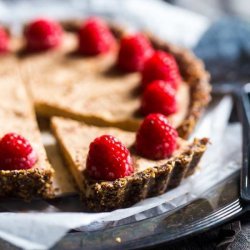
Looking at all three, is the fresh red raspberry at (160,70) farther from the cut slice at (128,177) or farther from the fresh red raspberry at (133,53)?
the cut slice at (128,177)

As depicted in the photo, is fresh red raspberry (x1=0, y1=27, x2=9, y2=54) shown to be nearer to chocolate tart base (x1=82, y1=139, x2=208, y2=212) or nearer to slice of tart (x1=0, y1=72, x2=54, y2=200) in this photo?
slice of tart (x1=0, y1=72, x2=54, y2=200)

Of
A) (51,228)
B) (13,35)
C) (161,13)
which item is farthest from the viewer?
(161,13)

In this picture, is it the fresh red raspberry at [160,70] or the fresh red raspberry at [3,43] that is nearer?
the fresh red raspberry at [160,70]

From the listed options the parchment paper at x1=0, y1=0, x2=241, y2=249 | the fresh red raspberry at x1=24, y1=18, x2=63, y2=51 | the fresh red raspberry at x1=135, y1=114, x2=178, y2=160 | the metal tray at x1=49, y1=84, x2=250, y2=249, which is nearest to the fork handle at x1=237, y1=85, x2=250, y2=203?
the metal tray at x1=49, y1=84, x2=250, y2=249

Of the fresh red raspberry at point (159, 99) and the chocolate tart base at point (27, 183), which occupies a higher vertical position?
the fresh red raspberry at point (159, 99)

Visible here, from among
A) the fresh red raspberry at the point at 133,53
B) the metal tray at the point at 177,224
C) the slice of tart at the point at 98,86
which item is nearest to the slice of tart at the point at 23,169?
the metal tray at the point at 177,224

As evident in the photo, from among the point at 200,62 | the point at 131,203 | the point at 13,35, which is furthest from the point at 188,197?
the point at 13,35

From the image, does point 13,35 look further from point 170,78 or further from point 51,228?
point 51,228
